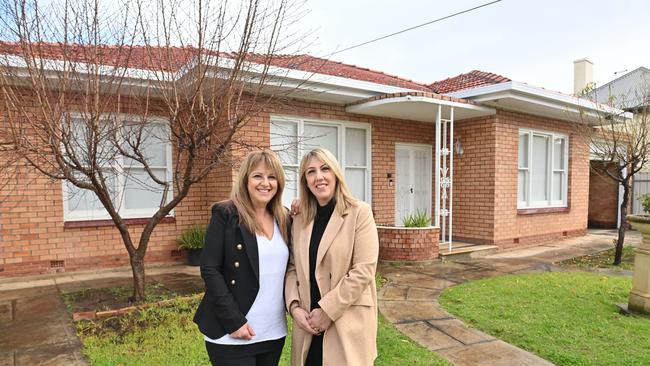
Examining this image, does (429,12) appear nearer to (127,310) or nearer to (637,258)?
(637,258)

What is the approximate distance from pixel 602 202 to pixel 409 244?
10157 millimetres

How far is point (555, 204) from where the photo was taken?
10.2m

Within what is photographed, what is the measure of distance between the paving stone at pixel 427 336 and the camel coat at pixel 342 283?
185 cm

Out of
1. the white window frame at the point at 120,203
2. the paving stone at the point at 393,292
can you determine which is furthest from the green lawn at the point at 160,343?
the white window frame at the point at 120,203

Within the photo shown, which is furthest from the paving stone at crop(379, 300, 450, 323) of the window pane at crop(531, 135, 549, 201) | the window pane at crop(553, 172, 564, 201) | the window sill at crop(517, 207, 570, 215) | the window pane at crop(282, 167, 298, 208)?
the window pane at crop(553, 172, 564, 201)

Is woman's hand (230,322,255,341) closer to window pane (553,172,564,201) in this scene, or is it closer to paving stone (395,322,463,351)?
paving stone (395,322,463,351)

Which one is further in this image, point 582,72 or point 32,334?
point 582,72

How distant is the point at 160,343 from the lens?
3645mm

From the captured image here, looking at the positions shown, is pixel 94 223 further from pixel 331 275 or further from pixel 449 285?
pixel 331 275

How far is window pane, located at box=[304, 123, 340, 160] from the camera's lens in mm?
7724

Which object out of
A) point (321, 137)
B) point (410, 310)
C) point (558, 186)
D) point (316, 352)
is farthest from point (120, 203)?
point (558, 186)

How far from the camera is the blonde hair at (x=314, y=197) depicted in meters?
2.07

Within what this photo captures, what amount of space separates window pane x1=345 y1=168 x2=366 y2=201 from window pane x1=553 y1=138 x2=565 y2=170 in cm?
529

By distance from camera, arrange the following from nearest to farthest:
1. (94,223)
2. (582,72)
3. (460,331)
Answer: (460,331), (94,223), (582,72)
